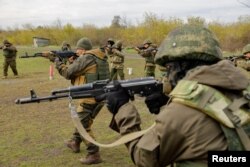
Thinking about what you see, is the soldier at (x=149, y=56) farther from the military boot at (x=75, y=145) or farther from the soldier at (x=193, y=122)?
the soldier at (x=193, y=122)

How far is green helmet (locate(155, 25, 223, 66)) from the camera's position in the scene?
257 cm

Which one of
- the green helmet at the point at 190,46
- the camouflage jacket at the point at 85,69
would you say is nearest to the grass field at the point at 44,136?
the camouflage jacket at the point at 85,69

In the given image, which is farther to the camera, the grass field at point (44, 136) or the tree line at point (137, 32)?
the tree line at point (137, 32)

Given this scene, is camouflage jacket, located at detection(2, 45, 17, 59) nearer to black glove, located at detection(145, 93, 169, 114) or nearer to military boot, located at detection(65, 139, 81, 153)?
military boot, located at detection(65, 139, 81, 153)

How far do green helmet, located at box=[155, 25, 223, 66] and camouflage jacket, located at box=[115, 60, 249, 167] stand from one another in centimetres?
25

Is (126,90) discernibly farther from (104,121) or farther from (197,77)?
(104,121)

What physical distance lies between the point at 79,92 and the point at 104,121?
5708 millimetres

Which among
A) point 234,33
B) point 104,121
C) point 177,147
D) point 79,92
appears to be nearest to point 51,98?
point 79,92

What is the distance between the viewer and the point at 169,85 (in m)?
2.85

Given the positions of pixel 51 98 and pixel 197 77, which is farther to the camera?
pixel 51 98

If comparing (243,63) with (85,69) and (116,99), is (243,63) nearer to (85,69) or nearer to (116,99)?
(85,69)

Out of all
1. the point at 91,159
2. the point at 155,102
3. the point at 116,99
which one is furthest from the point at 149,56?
the point at 116,99

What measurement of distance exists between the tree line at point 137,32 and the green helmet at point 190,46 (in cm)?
2654

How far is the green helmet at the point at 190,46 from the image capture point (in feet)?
8.45
